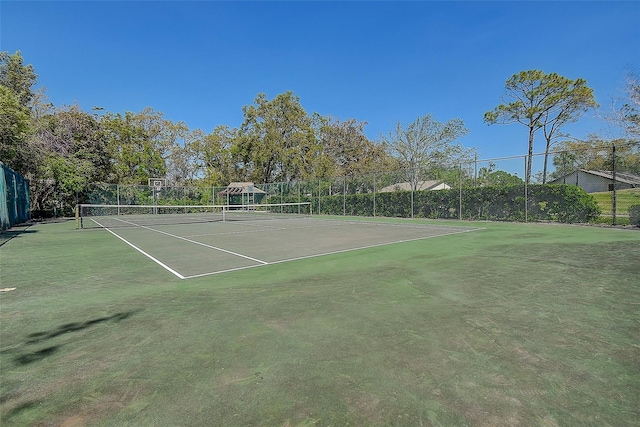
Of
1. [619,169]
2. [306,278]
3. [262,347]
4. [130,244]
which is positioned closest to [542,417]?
[262,347]

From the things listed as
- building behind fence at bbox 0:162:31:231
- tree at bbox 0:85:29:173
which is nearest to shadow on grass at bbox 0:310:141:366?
building behind fence at bbox 0:162:31:231

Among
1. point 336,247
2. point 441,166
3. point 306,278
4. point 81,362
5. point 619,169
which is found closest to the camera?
point 81,362

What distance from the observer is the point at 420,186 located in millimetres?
21547

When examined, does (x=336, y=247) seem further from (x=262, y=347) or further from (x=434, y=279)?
(x=262, y=347)

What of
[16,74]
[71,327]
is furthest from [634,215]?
[16,74]

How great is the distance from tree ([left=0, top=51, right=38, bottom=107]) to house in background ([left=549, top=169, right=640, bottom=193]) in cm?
3339

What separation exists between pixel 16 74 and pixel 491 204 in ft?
107

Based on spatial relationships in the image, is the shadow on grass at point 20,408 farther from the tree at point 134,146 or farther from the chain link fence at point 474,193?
the tree at point 134,146

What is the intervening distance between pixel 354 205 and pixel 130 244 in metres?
17.5

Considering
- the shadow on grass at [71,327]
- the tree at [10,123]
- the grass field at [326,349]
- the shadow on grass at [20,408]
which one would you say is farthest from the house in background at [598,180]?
the tree at [10,123]

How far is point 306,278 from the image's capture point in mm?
5066

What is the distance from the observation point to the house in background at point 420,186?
66.4 ft

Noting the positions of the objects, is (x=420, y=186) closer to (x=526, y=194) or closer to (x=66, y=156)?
(x=526, y=194)

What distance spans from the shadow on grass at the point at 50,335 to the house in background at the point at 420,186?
18.8 metres
